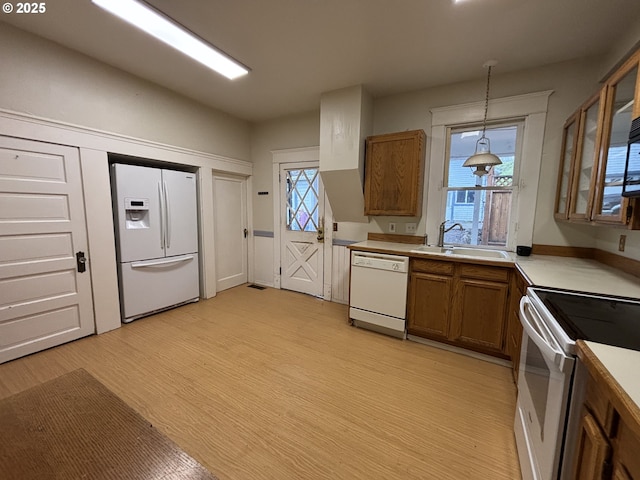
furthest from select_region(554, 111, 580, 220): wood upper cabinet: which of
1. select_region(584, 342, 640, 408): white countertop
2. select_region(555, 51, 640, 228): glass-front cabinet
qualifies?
select_region(584, 342, 640, 408): white countertop

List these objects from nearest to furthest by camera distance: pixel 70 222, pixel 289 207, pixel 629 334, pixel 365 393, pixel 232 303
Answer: pixel 629 334 < pixel 365 393 < pixel 70 222 < pixel 232 303 < pixel 289 207

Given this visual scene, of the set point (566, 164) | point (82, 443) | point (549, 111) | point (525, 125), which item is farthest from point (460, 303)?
point (82, 443)

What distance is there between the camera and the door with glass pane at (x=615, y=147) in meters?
1.46

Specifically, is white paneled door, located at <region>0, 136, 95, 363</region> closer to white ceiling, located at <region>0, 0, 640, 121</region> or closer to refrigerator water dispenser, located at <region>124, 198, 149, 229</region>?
refrigerator water dispenser, located at <region>124, 198, 149, 229</region>

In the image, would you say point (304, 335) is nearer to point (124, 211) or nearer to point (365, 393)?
point (365, 393)

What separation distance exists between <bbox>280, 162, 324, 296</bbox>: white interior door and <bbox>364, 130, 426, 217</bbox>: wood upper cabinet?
97 cm

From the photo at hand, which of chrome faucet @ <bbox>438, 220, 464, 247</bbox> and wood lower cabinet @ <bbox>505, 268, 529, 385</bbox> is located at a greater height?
chrome faucet @ <bbox>438, 220, 464, 247</bbox>

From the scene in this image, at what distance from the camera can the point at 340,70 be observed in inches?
107

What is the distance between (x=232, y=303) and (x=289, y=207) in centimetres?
172

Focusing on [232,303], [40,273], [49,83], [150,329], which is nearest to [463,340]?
[232,303]

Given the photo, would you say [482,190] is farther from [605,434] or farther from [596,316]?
[605,434]

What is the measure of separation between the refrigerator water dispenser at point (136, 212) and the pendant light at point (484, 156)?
11.4 ft

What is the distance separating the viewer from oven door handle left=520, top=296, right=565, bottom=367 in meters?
0.97

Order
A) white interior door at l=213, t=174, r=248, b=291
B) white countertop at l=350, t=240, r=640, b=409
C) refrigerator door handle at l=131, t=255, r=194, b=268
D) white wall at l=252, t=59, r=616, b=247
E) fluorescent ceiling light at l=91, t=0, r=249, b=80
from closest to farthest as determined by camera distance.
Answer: white countertop at l=350, t=240, r=640, b=409
fluorescent ceiling light at l=91, t=0, r=249, b=80
white wall at l=252, t=59, r=616, b=247
refrigerator door handle at l=131, t=255, r=194, b=268
white interior door at l=213, t=174, r=248, b=291
